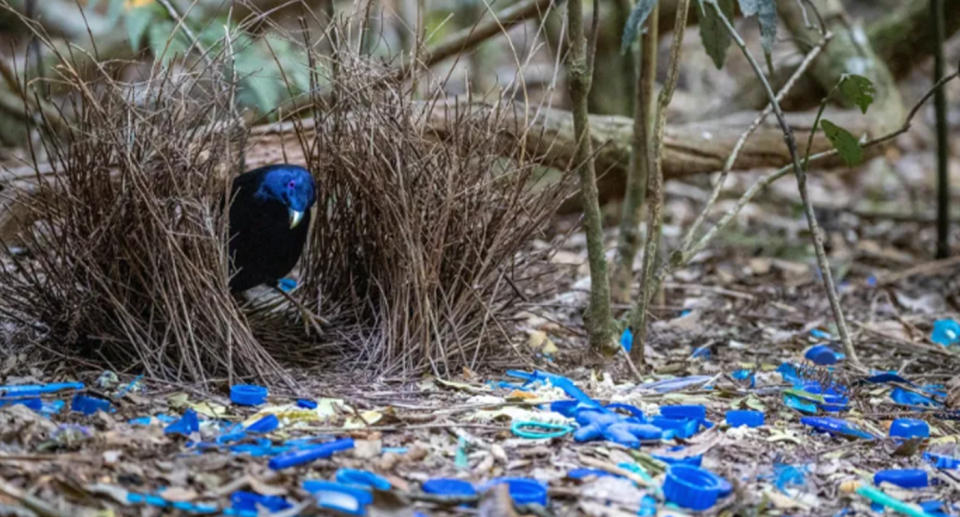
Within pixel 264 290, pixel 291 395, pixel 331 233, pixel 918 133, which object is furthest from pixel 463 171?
pixel 918 133

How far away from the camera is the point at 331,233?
315 centimetres

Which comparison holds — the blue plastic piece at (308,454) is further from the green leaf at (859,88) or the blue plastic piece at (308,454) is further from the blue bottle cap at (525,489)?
the green leaf at (859,88)

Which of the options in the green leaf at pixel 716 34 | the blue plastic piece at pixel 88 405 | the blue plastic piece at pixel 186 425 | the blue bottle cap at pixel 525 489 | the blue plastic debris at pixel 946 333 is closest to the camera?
the blue bottle cap at pixel 525 489

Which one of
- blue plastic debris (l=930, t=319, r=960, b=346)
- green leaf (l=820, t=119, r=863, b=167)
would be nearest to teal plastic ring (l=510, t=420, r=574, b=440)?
green leaf (l=820, t=119, r=863, b=167)

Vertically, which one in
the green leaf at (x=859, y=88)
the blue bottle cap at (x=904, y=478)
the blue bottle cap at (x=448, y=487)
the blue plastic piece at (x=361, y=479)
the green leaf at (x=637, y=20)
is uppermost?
the green leaf at (x=637, y=20)

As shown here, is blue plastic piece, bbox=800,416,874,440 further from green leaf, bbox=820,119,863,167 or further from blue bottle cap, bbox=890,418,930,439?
green leaf, bbox=820,119,863,167

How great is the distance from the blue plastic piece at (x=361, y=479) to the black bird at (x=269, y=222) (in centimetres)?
113

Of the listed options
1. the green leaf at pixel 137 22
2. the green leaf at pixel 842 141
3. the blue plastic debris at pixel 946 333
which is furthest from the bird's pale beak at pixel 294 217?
the blue plastic debris at pixel 946 333

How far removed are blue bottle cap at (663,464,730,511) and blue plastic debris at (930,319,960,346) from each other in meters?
2.12

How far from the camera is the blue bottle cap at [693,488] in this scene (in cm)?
197

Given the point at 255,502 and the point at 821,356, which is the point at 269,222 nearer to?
the point at 255,502

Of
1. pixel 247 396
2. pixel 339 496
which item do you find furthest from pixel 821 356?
pixel 339 496

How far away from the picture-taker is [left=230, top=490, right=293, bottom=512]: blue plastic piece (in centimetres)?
182

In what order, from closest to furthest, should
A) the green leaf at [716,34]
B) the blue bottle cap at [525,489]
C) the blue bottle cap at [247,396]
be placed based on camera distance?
1. the blue bottle cap at [525,489]
2. the blue bottle cap at [247,396]
3. the green leaf at [716,34]
